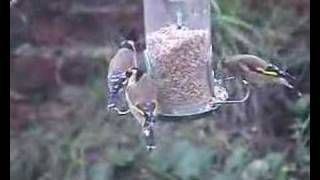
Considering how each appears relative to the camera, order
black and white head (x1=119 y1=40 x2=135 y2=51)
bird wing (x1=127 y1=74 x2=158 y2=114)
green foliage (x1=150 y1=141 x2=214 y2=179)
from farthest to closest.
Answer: green foliage (x1=150 y1=141 x2=214 y2=179)
black and white head (x1=119 y1=40 x2=135 y2=51)
bird wing (x1=127 y1=74 x2=158 y2=114)

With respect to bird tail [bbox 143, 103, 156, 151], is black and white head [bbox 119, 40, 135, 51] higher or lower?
higher

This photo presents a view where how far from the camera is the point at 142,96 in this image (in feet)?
4.50

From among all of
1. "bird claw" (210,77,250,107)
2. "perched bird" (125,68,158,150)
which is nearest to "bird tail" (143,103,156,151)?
"perched bird" (125,68,158,150)

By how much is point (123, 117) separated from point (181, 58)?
0.49 feet

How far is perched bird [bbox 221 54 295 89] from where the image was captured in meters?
1.44

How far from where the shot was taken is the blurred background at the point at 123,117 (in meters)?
1.55

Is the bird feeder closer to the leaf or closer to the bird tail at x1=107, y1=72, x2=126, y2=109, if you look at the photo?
the bird tail at x1=107, y1=72, x2=126, y2=109

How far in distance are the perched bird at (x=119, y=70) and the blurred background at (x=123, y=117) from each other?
31 mm

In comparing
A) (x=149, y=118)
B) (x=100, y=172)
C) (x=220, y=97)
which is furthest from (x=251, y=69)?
(x=100, y=172)

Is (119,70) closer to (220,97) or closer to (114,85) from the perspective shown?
(114,85)

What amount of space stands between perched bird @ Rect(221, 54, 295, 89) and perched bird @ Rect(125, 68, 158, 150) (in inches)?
5.1
